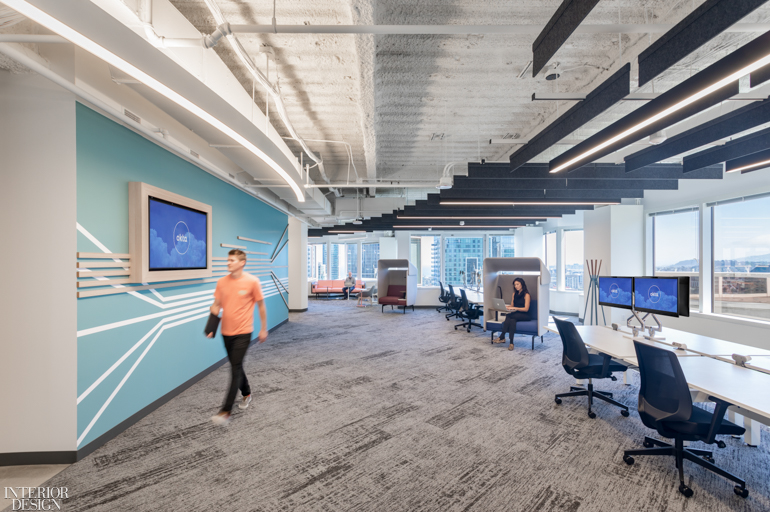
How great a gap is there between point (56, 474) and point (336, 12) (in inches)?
169

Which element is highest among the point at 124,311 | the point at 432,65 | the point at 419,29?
the point at 432,65

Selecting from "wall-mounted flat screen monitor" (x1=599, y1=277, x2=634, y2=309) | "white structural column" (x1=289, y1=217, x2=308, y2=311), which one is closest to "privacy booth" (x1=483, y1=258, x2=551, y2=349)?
"wall-mounted flat screen monitor" (x1=599, y1=277, x2=634, y2=309)

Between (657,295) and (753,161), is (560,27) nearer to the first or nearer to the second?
A: (657,295)

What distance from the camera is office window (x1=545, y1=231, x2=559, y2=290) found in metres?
11.5

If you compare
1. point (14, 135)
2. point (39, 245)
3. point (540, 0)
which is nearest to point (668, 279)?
point (540, 0)

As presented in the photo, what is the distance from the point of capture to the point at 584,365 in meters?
3.80

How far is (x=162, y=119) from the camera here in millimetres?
3920

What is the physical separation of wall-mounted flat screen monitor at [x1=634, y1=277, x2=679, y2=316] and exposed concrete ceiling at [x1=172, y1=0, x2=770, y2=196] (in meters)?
2.22

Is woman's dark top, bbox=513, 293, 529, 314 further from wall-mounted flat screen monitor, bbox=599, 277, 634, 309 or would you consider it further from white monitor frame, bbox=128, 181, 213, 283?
white monitor frame, bbox=128, 181, 213, 283

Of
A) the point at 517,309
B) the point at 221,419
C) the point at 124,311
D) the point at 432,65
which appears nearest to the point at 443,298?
the point at 517,309

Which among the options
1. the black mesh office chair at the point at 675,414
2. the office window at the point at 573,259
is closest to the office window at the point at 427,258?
the office window at the point at 573,259

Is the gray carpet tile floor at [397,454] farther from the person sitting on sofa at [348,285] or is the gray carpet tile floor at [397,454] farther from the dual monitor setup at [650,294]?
the person sitting on sofa at [348,285]

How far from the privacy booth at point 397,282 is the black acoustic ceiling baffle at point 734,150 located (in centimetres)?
786

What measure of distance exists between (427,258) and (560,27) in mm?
12100
